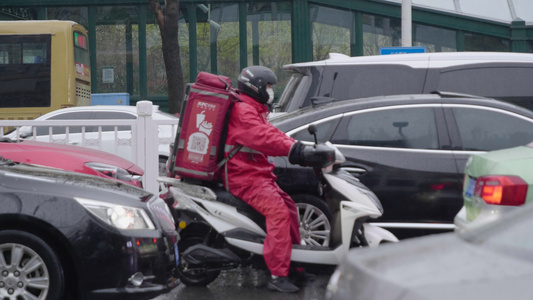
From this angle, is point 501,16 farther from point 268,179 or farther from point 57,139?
point 268,179

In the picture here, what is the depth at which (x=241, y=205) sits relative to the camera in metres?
6.38

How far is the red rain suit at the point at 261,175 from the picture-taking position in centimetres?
618

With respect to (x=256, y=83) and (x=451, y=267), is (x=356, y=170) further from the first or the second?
(x=451, y=267)

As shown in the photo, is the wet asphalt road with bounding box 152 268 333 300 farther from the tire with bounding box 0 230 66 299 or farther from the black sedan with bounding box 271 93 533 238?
the tire with bounding box 0 230 66 299

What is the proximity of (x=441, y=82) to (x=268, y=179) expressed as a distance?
3.61 m

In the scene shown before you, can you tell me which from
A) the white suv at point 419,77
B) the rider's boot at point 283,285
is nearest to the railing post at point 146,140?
the white suv at point 419,77

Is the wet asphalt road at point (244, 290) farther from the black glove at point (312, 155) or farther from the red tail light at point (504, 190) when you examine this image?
the red tail light at point (504, 190)

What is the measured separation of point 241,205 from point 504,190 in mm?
1959

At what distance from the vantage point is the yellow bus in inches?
742

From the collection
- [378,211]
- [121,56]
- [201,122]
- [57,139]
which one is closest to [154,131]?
[57,139]

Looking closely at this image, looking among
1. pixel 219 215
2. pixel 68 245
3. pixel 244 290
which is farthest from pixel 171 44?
pixel 68 245

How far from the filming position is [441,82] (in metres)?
9.32

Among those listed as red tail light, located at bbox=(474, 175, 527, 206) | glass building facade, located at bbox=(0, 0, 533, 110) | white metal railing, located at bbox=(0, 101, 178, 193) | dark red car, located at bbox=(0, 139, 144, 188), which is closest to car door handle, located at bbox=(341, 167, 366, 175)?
red tail light, located at bbox=(474, 175, 527, 206)

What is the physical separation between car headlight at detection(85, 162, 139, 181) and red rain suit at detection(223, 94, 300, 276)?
2.54 metres
